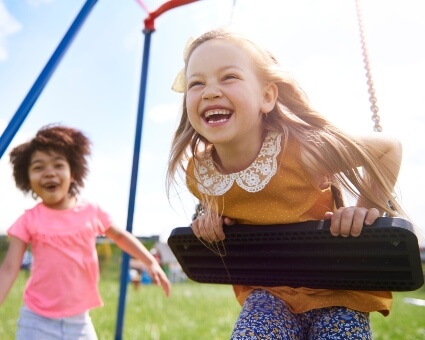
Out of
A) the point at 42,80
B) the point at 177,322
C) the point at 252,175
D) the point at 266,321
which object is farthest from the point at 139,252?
the point at 177,322

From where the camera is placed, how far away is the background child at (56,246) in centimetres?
227

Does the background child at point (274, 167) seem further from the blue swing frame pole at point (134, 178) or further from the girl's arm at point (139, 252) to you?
the blue swing frame pole at point (134, 178)

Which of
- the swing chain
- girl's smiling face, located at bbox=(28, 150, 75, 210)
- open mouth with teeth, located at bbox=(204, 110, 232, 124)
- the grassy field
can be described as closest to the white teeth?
open mouth with teeth, located at bbox=(204, 110, 232, 124)

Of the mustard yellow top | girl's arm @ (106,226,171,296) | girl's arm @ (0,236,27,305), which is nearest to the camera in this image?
the mustard yellow top

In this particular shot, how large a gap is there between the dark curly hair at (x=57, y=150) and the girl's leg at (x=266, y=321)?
5.02 feet

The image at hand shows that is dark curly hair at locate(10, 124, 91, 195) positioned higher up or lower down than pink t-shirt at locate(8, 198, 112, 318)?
higher up

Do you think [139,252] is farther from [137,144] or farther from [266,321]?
[266,321]

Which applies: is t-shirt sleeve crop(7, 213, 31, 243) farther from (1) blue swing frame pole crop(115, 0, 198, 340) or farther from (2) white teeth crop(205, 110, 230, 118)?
(2) white teeth crop(205, 110, 230, 118)

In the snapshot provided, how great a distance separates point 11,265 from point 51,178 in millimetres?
494

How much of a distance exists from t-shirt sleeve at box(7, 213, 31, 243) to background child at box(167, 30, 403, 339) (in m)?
1.06

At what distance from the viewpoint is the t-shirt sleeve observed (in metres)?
2.35

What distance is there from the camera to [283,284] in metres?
1.54

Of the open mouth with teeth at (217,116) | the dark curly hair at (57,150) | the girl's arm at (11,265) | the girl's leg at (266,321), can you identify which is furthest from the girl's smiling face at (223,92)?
the dark curly hair at (57,150)

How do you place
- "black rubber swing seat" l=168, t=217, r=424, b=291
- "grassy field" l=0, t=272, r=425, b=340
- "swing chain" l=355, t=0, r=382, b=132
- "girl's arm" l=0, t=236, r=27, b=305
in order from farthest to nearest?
1. "grassy field" l=0, t=272, r=425, b=340
2. "girl's arm" l=0, t=236, r=27, b=305
3. "swing chain" l=355, t=0, r=382, b=132
4. "black rubber swing seat" l=168, t=217, r=424, b=291
